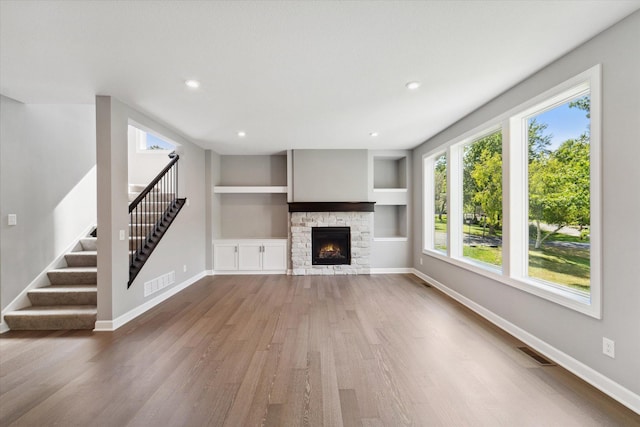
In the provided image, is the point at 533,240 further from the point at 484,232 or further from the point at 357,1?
the point at 357,1

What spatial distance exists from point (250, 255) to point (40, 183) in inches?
137

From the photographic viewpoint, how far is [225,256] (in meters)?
6.12

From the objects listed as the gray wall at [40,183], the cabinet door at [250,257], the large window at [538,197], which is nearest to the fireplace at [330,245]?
the cabinet door at [250,257]

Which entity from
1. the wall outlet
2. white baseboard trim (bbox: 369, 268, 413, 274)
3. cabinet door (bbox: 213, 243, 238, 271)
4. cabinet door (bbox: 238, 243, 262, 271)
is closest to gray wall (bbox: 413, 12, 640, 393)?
the wall outlet

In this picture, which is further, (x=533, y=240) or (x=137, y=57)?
(x=533, y=240)

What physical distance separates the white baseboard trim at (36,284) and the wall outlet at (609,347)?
5766 mm

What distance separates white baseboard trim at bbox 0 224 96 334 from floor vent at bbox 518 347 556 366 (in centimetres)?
551

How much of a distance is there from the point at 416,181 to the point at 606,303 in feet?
13.4

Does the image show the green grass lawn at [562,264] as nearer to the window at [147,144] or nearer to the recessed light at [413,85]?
the recessed light at [413,85]

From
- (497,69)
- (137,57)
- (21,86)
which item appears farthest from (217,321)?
(497,69)

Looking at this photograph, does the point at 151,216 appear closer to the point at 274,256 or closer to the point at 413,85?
the point at 274,256

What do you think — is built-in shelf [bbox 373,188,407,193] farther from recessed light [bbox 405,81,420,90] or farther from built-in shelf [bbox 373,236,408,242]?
recessed light [bbox 405,81,420,90]

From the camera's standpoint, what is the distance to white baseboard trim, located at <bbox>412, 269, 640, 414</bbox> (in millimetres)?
1903

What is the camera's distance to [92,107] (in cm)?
445
